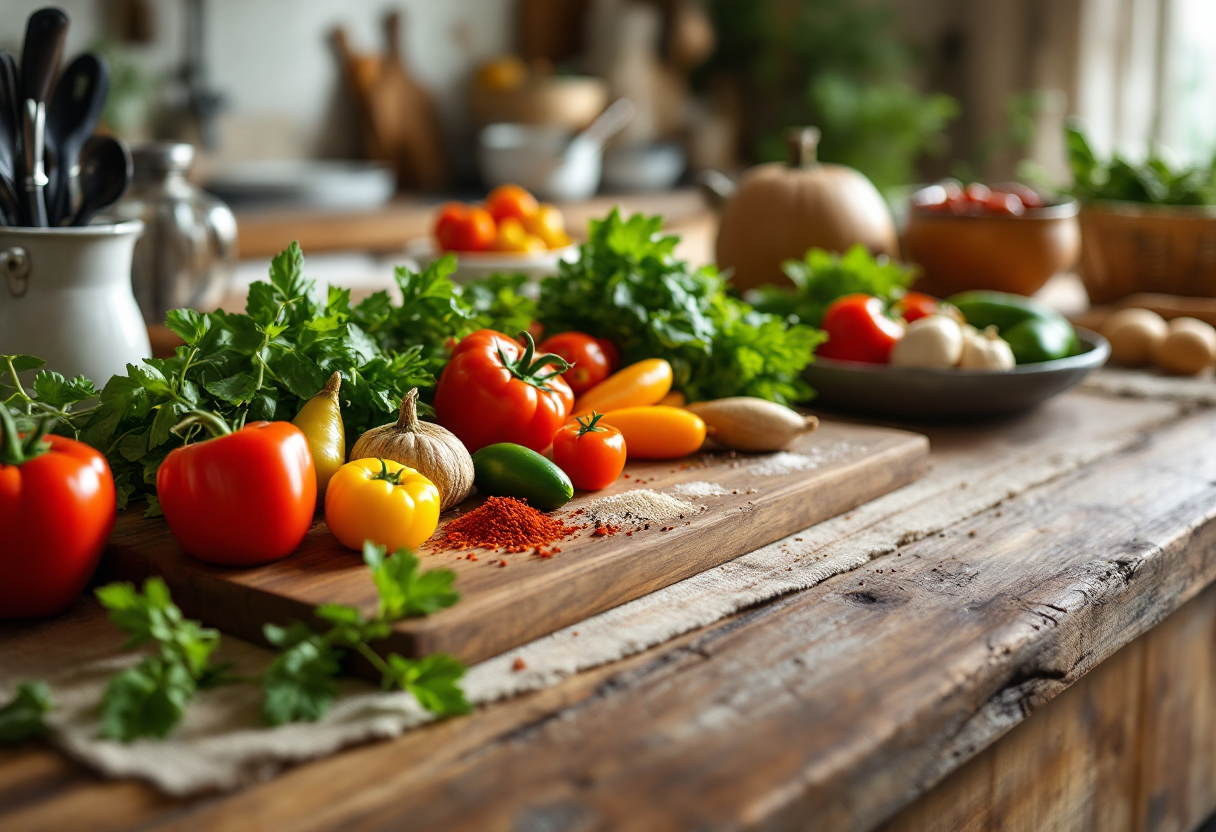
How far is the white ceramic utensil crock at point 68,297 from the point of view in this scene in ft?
3.15

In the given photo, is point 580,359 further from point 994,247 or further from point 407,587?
point 994,247

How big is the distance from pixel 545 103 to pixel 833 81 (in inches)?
41.4

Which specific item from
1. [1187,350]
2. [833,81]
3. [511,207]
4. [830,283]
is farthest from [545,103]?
[1187,350]

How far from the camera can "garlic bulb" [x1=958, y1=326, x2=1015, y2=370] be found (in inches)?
51.8

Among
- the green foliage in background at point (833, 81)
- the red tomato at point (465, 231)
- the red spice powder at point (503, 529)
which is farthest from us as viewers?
the green foliage in background at point (833, 81)

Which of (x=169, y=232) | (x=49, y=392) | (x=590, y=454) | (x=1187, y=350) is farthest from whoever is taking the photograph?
(x=1187, y=350)

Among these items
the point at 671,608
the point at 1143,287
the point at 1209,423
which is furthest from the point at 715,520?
the point at 1143,287

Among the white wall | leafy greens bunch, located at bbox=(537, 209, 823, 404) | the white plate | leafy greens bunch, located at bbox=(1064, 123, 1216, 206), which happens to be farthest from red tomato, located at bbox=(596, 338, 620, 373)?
the white wall

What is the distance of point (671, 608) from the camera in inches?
32.4

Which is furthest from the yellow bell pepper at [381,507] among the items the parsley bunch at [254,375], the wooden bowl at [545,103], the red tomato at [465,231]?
the wooden bowl at [545,103]

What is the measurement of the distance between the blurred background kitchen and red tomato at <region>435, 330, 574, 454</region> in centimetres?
201

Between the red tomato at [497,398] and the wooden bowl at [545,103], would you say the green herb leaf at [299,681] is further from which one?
the wooden bowl at [545,103]

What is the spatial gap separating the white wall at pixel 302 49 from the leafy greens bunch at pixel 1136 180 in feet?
8.82

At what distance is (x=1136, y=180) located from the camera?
1929 mm
